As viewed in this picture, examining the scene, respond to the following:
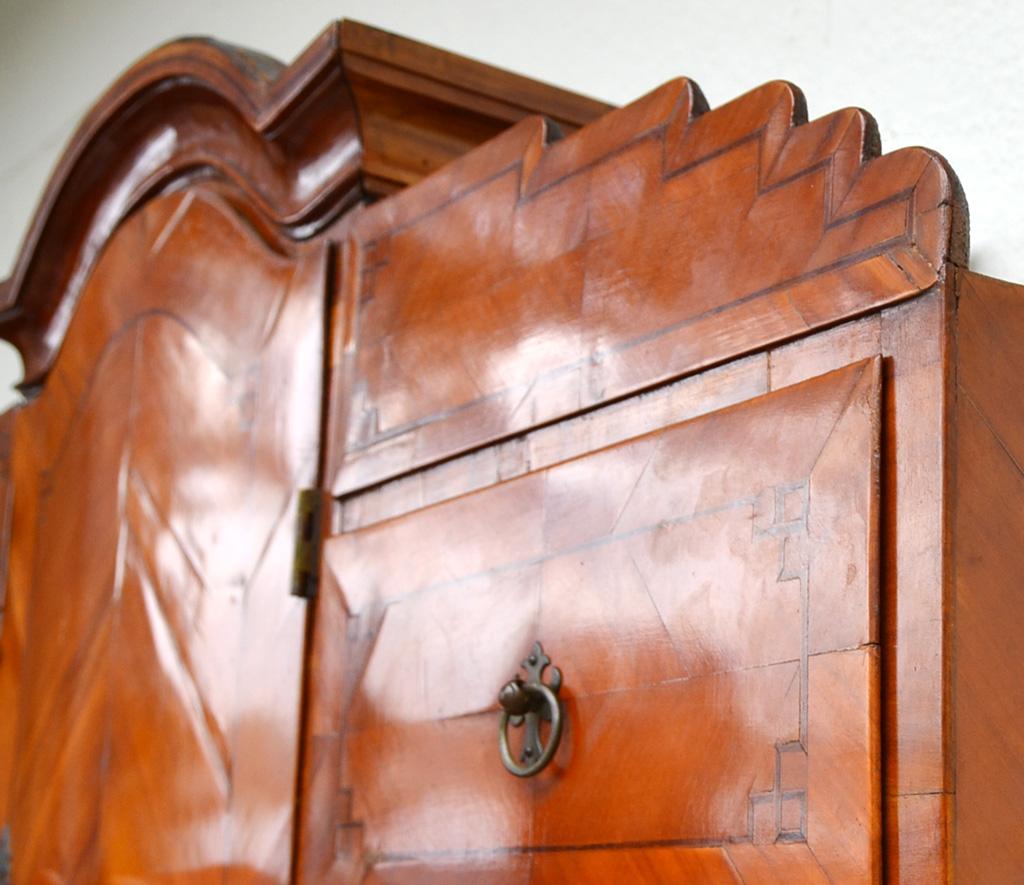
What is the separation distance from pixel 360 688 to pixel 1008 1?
78 centimetres

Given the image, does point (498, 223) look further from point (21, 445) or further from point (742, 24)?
point (21, 445)

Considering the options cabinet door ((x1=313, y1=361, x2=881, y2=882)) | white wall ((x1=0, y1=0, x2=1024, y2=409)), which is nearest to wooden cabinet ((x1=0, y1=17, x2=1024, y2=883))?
cabinet door ((x1=313, y1=361, x2=881, y2=882))

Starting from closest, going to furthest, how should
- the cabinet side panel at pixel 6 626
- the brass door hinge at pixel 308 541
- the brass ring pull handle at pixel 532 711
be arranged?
1. the brass ring pull handle at pixel 532 711
2. the brass door hinge at pixel 308 541
3. the cabinet side panel at pixel 6 626

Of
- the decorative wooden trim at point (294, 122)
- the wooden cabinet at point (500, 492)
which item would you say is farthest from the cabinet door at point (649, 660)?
the decorative wooden trim at point (294, 122)

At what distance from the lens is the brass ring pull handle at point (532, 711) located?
97cm

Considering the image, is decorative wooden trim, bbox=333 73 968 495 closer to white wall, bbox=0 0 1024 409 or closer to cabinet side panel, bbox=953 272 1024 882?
cabinet side panel, bbox=953 272 1024 882

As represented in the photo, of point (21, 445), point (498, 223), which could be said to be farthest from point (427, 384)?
point (21, 445)

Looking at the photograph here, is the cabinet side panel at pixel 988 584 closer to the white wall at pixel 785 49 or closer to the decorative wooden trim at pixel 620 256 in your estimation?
the decorative wooden trim at pixel 620 256

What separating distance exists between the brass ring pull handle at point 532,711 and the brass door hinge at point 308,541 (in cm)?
29


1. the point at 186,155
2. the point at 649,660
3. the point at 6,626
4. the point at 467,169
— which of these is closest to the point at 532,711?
the point at 649,660

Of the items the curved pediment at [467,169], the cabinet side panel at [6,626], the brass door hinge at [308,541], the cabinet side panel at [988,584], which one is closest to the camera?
the cabinet side panel at [988,584]

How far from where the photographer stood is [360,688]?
118 cm

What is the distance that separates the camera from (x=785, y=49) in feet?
5.22

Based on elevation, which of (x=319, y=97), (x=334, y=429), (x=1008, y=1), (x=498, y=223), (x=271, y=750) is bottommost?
(x=271, y=750)
